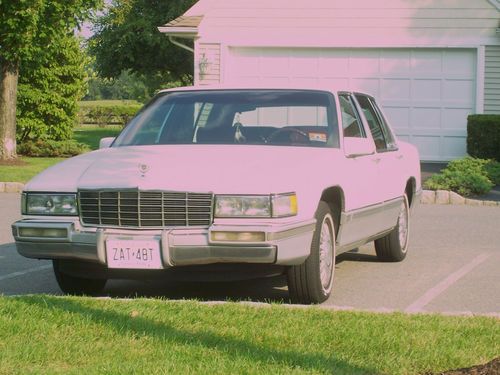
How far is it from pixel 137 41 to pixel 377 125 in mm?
32966

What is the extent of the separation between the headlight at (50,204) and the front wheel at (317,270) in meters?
1.59

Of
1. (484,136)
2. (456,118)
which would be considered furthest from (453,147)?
(484,136)

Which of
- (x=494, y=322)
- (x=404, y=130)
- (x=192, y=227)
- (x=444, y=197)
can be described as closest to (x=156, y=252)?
(x=192, y=227)

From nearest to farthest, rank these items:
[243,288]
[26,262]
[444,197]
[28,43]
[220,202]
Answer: [220,202] < [243,288] < [26,262] < [444,197] < [28,43]

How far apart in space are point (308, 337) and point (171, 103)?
11.5 ft

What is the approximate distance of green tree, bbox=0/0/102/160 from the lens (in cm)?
2328

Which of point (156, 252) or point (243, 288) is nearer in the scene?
point (156, 252)

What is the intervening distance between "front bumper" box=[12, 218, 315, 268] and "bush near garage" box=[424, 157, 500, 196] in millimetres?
10546

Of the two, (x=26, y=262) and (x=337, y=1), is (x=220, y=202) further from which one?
(x=337, y=1)

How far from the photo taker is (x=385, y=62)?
24125 mm

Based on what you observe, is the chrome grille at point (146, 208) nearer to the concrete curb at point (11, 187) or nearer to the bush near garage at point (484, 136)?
the concrete curb at point (11, 187)

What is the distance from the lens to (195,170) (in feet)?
24.3

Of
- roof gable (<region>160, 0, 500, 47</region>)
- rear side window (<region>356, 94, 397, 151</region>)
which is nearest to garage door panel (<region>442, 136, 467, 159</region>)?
roof gable (<region>160, 0, 500, 47</region>)

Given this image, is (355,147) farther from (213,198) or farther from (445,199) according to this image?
(445,199)
